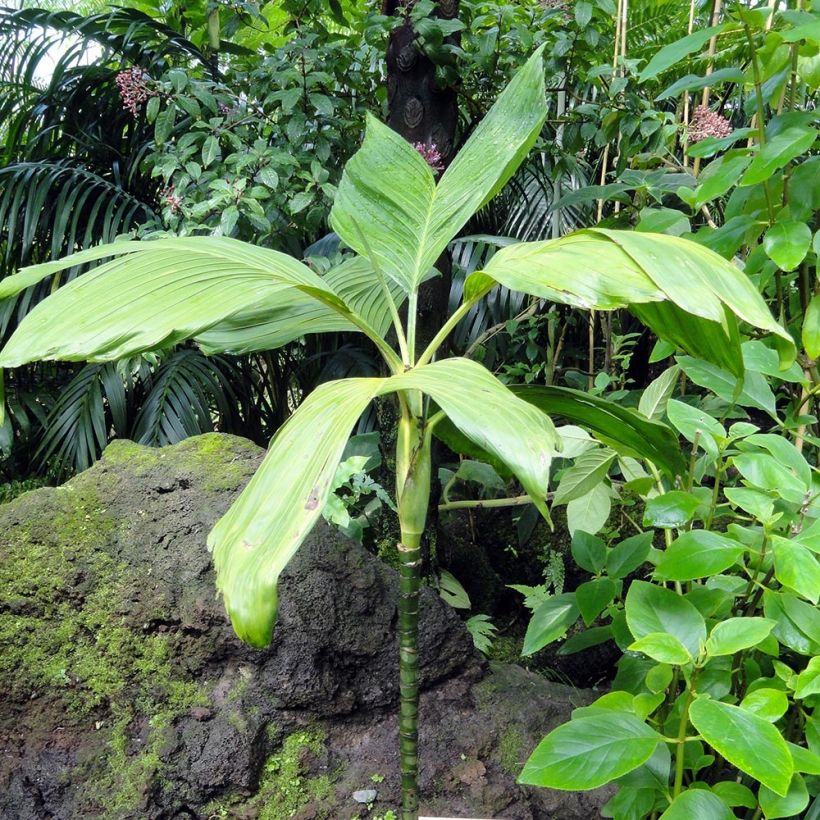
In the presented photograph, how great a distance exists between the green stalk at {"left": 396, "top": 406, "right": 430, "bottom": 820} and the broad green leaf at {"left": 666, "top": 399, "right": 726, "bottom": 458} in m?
0.38

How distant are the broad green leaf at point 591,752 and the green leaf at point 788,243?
2.21 ft

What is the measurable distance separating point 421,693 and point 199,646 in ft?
1.46

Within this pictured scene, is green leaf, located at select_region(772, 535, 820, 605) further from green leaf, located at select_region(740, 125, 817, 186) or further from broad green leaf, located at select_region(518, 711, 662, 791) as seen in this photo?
green leaf, located at select_region(740, 125, 817, 186)

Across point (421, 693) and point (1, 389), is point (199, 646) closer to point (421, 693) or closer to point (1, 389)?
point (421, 693)

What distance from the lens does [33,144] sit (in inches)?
123

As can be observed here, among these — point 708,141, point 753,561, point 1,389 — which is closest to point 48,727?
point 1,389

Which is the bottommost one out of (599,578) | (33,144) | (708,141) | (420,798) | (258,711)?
(420,798)

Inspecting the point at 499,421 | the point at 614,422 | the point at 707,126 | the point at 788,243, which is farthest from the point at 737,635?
the point at 707,126

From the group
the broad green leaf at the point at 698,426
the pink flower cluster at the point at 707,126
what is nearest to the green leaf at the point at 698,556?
the broad green leaf at the point at 698,426

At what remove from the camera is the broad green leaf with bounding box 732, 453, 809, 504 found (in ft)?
3.29

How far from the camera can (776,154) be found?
1.07 metres

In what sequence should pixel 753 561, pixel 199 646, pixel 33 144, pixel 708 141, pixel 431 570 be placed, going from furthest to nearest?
pixel 33 144 → pixel 431 570 → pixel 199 646 → pixel 708 141 → pixel 753 561

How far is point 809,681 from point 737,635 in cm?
13

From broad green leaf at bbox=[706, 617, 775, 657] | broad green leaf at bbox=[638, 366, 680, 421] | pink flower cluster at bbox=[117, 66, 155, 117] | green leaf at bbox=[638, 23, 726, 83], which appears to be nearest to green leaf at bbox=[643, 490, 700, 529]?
broad green leaf at bbox=[706, 617, 775, 657]
